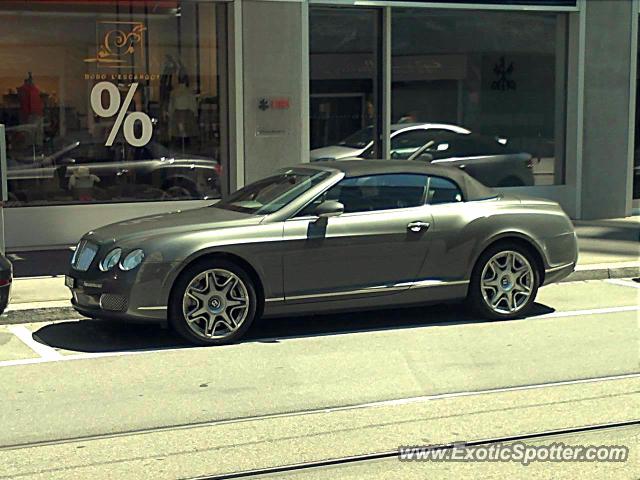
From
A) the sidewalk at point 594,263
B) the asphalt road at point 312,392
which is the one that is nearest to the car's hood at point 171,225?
the asphalt road at point 312,392

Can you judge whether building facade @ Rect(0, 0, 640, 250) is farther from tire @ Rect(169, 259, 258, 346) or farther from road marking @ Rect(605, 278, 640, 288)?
tire @ Rect(169, 259, 258, 346)

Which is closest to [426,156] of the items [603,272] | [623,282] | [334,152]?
[334,152]

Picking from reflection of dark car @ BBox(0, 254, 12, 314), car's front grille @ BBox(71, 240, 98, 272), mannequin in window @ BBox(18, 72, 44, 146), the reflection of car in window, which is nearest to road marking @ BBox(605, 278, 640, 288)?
the reflection of car in window

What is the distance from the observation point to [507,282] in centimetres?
908

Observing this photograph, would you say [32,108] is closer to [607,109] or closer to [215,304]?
[215,304]

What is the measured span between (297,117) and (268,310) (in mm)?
5767

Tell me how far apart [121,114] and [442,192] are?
5814mm

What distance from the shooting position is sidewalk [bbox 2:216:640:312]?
9.72m

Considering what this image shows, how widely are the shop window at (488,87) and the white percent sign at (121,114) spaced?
3.74 meters

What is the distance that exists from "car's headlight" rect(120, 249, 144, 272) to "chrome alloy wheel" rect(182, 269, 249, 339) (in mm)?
456

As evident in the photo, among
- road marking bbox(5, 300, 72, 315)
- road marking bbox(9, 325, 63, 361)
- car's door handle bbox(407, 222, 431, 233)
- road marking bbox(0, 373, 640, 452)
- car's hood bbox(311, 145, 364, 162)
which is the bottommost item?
road marking bbox(9, 325, 63, 361)

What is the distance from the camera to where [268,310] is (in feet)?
27.3

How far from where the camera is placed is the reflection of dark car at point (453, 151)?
14523 mm

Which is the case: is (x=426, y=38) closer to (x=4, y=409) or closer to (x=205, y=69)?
(x=205, y=69)
